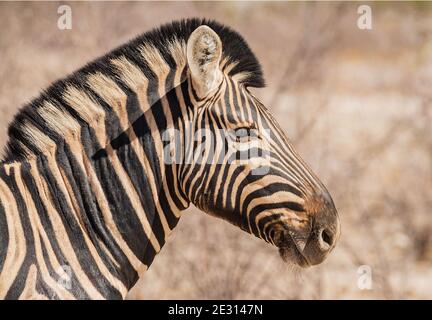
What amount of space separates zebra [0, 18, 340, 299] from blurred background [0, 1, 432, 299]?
3482mm

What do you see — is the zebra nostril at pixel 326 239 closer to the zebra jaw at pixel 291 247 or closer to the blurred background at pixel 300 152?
the zebra jaw at pixel 291 247

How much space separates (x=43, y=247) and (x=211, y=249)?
186 inches

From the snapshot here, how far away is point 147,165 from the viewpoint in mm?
4305

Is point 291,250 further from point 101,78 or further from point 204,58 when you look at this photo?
point 101,78

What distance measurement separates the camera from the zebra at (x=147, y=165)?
416 centimetres

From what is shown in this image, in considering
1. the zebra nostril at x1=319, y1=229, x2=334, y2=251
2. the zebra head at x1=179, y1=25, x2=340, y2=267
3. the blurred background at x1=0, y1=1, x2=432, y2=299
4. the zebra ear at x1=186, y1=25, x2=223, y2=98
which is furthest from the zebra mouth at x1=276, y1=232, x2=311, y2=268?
the blurred background at x1=0, y1=1, x2=432, y2=299

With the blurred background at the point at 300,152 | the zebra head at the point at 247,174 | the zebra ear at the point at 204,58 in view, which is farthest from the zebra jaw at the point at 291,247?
the blurred background at the point at 300,152

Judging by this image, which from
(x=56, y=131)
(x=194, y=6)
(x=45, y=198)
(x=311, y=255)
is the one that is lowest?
(x=311, y=255)

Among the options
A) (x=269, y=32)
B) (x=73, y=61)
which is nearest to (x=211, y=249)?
(x=73, y=61)

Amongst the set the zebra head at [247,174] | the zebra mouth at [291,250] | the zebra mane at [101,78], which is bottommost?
the zebra mouth at [291,250]

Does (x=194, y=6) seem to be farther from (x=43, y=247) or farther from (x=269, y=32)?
(x=43, y=247)

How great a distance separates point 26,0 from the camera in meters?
10.7

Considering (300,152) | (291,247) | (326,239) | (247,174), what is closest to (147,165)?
(247,174)

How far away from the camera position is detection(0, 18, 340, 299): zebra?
4.16 metres
